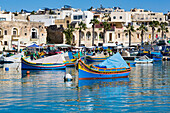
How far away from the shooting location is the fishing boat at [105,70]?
38875mm

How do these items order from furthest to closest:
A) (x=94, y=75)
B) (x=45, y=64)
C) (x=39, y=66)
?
1. (x=45, y=64)
2. (x=39, y=66)
3. (x=94, y=75)

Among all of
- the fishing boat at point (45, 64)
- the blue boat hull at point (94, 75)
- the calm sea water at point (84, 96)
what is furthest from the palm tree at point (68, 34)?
the calm sea water at point (84, 96)

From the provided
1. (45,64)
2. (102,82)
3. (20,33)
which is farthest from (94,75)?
(20,33)

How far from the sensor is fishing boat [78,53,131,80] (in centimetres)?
3888

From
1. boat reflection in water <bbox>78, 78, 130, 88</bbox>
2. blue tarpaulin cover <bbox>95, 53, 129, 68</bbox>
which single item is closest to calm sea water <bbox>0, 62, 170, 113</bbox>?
boat reflection in water <bbox>78, 78, 130, 88</bbox>

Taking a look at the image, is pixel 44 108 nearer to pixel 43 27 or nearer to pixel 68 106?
pixel 68 106

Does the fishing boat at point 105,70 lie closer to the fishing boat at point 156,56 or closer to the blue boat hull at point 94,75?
the blue boat hull at point 94,75

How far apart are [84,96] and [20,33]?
74147 millimetres

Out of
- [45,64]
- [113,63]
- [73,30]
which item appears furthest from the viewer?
[73,30]

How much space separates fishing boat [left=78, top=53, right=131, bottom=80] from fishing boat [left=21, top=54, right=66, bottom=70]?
42.2 ft

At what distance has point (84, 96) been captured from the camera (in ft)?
96.4

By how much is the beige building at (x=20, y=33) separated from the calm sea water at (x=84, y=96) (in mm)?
58535

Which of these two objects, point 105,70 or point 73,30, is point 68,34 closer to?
point 73,30

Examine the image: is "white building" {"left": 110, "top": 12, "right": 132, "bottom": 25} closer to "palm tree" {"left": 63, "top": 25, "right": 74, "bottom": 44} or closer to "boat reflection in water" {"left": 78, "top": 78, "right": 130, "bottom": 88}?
"palm tree" {"left": 63, "top": 25, "right": 74, "bottom": 44}
